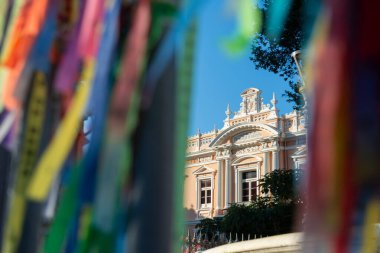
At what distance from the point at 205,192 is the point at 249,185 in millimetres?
2111

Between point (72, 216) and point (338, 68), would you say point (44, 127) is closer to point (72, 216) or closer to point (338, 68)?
point (72, 216)

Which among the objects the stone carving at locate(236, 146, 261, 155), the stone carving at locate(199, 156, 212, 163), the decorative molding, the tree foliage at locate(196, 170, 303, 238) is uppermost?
the stone carving at locate(236, 146, 261, 155)

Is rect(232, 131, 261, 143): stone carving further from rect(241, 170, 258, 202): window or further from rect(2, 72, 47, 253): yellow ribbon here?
rect(2, 72, 47, 253): yellow ribbon

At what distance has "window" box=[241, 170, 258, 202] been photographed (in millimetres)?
19462

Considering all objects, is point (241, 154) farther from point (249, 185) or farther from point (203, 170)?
point (203, 170)

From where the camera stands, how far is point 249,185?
19.6 meters

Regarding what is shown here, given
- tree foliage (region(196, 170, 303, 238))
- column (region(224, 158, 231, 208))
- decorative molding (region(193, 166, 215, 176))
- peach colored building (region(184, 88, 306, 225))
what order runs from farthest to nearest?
1. decorative molding (region(193, 166, 215, 176))
2. column (region(224, 158, 231, 208))
3. peach colored building (region(184, 88, 306, 225))
4. tree foliage (region(196, 170, 303, 238))

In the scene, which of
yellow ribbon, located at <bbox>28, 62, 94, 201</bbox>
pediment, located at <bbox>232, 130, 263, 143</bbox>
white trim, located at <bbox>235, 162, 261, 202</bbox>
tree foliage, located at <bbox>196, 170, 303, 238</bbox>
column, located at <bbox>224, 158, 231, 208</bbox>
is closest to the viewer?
yellow ribbon, located at <bbox>28, 62, 94, 201</bbox>

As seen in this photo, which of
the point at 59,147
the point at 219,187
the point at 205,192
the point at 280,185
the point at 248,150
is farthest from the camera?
the point at 205,192

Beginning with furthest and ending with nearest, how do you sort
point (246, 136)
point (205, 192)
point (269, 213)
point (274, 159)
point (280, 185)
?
point (205, 192), point (246, 136), point (274, 159), point (280, 185), point (269, 213)

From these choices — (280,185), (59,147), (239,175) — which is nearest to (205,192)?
(239,175)

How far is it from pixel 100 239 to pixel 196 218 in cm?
2022

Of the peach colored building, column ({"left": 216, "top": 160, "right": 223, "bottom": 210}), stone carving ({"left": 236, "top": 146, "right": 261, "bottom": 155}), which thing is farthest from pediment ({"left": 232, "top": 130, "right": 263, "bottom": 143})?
column ({"left": 216, "top": 160, "right": 223, "bottom": 210})

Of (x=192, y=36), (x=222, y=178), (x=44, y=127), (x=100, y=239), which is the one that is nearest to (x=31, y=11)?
(x=44, y=127)
